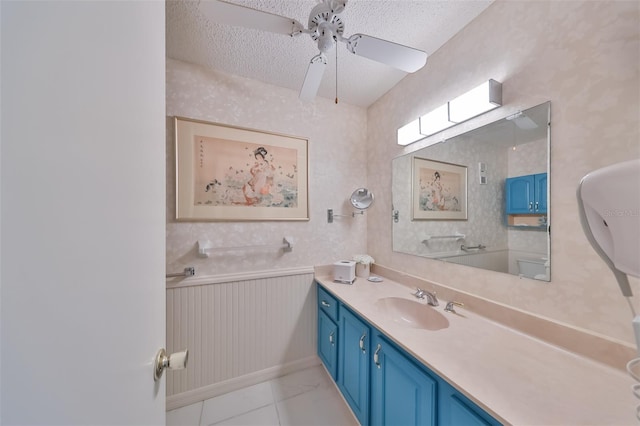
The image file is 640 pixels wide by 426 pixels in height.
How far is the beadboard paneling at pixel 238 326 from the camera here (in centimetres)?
148

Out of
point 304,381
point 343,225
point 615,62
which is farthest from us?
point 343,225

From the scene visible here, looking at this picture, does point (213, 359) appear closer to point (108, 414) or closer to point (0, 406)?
point (108, 414)

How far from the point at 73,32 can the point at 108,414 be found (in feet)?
1.72

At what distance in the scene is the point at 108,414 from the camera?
0.32 metres

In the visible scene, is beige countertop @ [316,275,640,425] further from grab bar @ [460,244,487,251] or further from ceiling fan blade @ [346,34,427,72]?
ceiling fan blade @ [346,34,427,72]

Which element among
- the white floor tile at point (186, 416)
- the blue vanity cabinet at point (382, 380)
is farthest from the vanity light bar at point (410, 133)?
the white floor tile at point (186, 416)

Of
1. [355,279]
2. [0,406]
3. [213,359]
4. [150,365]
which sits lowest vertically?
[213,359]

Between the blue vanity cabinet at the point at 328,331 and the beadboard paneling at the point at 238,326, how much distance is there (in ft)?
0.30

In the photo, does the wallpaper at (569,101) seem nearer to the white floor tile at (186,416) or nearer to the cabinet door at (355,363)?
the cabinet door at (355,363)

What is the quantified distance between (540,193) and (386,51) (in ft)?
3.10

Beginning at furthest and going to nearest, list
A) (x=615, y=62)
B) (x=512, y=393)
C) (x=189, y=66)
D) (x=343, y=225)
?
(x=343, y=225)
(x=189, y=66)
(x=615, y=62)
(x=512, y=393)

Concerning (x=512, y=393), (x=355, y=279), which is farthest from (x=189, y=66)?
(x=512, y=393)

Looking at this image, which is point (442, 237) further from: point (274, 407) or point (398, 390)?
point (274, 407)

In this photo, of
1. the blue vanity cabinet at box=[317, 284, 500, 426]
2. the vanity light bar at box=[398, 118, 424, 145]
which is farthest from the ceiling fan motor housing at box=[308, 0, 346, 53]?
the blue vanity cabinet at box=[317, 284, 500, 426]
